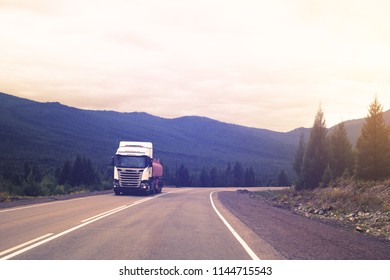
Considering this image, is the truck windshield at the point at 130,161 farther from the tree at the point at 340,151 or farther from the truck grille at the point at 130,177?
the tree at the point at 340,151

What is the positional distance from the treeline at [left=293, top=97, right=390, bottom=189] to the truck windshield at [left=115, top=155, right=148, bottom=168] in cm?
1815

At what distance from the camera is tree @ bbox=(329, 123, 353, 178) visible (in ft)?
205

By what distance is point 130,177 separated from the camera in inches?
1326

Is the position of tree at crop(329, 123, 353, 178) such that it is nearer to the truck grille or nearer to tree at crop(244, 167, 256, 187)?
the truck grille

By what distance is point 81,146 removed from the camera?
182 metres

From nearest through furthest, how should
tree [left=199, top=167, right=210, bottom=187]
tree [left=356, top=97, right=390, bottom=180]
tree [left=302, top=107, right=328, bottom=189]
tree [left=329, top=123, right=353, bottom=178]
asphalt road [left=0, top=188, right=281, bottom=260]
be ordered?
asphalt road [left=0, top=188, right=281, bottom=260], tree [left=356, top=97, right=390, bottom=180], tree [left=302, top=107, right=328, bottom=189], tree [left=329, top=123, right=353, bottom=178], tree [left=199, top=167, right=210, bottom=187]

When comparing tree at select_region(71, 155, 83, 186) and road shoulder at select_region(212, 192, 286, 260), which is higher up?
tree at select_region(71, 155, 83, 186)

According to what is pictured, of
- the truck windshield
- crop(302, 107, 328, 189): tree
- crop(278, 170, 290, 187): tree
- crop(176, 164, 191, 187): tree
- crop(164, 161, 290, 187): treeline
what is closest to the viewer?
the truck windshield

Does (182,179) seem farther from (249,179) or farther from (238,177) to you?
(238,177)

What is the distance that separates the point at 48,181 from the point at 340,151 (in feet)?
147

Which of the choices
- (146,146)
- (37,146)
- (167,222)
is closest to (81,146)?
(37,146)

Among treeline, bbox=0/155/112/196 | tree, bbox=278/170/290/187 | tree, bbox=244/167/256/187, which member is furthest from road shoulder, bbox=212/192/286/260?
tree, bbox=244/167/256/187
